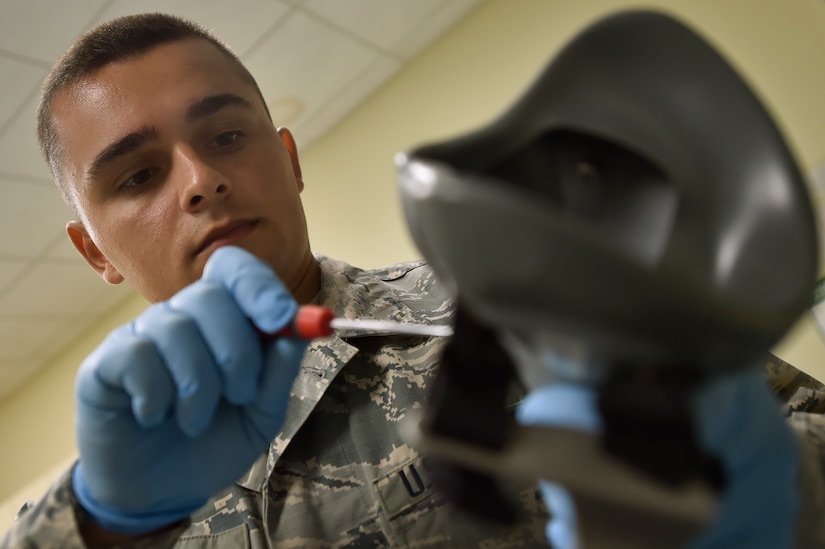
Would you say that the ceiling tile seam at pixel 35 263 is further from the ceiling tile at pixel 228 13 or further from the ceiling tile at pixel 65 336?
the ceiling tile at pixel 228 13

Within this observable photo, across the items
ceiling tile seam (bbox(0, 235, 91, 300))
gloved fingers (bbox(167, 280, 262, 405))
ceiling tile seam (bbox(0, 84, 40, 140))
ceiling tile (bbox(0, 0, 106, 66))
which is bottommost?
ceiling tile seam (bbox(0, 235, 91, 300))

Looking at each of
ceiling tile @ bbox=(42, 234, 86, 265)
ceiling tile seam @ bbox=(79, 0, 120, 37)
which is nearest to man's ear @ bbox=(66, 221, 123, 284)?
ceiling tile seam @ bbox=(79, 0, 120, 37)

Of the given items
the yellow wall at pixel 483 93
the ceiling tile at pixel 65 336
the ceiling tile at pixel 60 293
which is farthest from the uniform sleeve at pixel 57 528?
the ceiling tile at pixel 65 336

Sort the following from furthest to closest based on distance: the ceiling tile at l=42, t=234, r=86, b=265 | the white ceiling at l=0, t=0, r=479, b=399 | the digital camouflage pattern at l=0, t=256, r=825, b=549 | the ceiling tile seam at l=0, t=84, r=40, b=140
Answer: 1. the ceiling tile at l=42, t=234, r=86, b=265
2. the ceiling tile seam at l=0, t=84, r=40, b=140
3. the white ceiling at l=0, t=0, r=479, b=399
4. the digital camouflage pattern at l=0, t=256, r=825, b=549

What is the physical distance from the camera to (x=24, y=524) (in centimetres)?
46

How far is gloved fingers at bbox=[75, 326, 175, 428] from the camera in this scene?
41 centimetres

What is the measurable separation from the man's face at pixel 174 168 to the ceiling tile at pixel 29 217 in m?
1.49

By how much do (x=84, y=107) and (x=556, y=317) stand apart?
2.55 feet

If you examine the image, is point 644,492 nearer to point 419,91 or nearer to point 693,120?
point 693,120

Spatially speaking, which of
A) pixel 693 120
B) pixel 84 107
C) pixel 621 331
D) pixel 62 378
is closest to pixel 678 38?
pixel 693 120

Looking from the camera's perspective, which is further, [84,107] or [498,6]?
[498,6]

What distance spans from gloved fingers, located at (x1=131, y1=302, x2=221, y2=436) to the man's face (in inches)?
10.3

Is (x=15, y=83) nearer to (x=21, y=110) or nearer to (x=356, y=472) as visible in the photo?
(x=21, y=110)

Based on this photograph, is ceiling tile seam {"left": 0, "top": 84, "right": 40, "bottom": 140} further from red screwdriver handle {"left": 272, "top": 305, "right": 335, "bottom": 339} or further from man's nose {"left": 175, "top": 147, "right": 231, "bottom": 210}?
red screwdriver handle {"left": 272, "top": 305, "right": 335, "bottom": 339}
